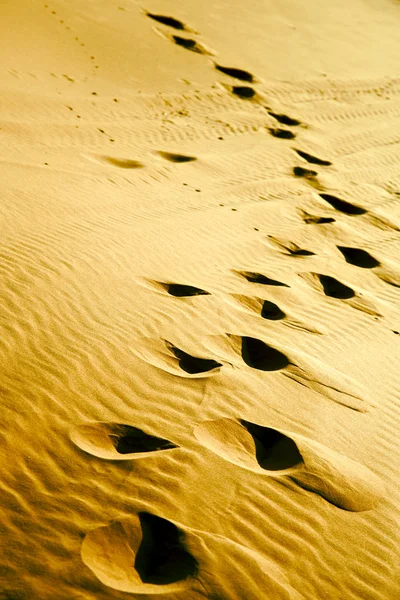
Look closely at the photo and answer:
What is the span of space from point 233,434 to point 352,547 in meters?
0.85

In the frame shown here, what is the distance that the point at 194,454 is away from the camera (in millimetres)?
3094

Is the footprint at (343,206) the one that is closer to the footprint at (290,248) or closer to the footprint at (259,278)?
the footprint at (290,248)

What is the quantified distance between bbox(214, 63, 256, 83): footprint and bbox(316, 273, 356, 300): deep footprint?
680 cm

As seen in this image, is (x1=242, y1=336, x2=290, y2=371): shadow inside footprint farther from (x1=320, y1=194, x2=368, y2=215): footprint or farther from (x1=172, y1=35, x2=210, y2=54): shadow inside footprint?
(x1=172, y1=35, x2=210, y2=54): shadow inside footprint

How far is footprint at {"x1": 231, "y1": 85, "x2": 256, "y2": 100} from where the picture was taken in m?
10.5

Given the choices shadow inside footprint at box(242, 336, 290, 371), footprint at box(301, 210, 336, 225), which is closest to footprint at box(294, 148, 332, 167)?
footprint at box(301, 210, 336, 225)

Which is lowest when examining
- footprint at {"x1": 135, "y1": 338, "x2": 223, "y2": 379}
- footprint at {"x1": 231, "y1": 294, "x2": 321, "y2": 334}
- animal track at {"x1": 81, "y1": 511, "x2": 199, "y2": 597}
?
animal track at {"x1": 81, "y1": 511, "x2": 199, "y2": 597}

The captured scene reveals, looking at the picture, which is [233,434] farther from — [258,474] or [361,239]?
[361,239]

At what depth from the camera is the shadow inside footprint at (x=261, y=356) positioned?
13.1 ft

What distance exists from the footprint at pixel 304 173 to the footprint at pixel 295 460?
5.28m

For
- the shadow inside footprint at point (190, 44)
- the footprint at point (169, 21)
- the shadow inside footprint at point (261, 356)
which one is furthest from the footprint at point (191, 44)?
the shadow inside footprint at point (261, 356)

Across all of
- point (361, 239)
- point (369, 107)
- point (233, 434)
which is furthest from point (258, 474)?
point (369, 107)

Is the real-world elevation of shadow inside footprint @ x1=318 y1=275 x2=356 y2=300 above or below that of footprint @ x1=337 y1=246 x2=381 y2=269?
below

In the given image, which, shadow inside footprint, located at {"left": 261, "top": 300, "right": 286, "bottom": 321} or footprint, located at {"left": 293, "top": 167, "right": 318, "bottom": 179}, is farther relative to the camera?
footprint, located at {"left": 293, "top": 167, "right": 318, "bottom": 179}
